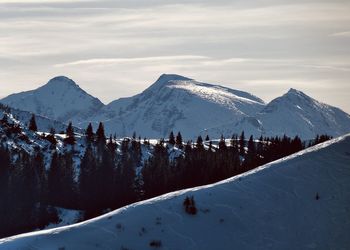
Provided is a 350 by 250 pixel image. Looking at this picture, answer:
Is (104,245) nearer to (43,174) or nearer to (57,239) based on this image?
(57,239)

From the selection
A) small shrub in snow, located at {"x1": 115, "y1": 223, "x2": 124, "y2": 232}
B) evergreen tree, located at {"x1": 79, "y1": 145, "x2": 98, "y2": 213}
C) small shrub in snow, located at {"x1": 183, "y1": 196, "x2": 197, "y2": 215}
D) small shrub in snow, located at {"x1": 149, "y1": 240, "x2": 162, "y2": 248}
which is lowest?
evergreen tree, located at {"x1": 79, "y1": 145, "x2": 98, "y2": 213}

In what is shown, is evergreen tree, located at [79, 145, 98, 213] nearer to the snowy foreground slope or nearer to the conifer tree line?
the conifer tree line

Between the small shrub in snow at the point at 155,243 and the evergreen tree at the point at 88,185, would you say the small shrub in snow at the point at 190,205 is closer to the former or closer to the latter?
the small shrub in snow at the point at 155,243

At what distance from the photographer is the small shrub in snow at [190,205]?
133ft

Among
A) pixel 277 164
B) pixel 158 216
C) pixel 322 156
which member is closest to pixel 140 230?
pixel 158 216

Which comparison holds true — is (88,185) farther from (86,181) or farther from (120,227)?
(120,227)

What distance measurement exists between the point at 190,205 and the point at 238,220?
2.96m

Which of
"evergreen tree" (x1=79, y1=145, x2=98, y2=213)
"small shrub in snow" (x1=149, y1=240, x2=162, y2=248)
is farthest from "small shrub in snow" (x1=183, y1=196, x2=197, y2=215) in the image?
"evergreen tree" (x1=79, y1=145, x2=98, y2=213)

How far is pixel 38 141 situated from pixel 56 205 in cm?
5078

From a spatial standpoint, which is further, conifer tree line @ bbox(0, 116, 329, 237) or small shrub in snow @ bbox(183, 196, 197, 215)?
conifer tree line @ bbox(0, 116, 329, 237)

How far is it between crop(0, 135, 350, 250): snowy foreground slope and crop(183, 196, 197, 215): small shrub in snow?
30cm

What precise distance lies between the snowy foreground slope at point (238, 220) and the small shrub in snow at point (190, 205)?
30 cm

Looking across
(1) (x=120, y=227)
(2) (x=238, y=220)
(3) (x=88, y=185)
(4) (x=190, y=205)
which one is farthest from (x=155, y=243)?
(3) (x=88, y=185)

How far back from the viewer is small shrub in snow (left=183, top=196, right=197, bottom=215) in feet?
133
